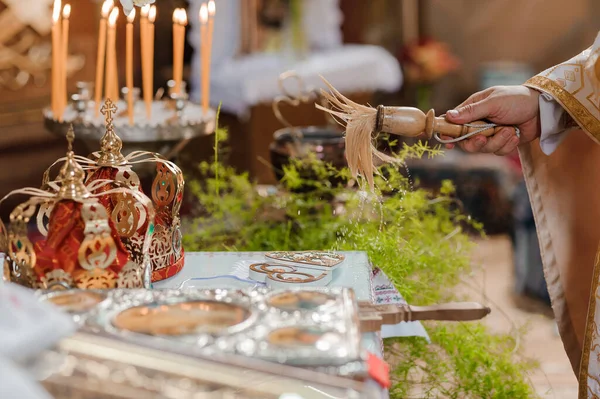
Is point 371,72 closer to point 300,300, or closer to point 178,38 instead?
point 178,38

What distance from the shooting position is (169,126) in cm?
165

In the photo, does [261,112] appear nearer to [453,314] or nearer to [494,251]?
[494,251]

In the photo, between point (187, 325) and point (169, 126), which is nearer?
point (187, 325)

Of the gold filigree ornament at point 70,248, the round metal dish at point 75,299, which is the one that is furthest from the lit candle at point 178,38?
the round metal dish at point 75,299

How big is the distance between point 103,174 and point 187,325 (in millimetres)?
429

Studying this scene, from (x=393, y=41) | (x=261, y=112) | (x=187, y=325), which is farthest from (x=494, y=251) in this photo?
(x=187, y=325)

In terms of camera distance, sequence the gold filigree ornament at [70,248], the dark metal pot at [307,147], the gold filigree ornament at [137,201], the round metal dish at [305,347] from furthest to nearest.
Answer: the dark metal pot at [307,147] → the gold filigree ornament at [137,201] → the gold filigree ornament at [70,248] → the round metal dish at [305,347]

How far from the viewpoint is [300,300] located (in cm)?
81

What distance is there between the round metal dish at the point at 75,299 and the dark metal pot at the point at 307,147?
0.94 m

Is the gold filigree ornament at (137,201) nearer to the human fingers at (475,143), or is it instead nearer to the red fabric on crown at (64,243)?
the red fabric on crown at (64,243)

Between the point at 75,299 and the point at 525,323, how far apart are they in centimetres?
129

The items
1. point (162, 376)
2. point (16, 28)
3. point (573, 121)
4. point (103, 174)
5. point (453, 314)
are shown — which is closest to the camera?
point (162, 376)

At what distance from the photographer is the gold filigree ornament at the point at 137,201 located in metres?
1.07

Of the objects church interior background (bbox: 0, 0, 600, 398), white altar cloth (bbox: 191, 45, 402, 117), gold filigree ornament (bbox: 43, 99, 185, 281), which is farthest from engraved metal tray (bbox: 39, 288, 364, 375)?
white altar cloth (bbox: 191, 45, 402, 117)
